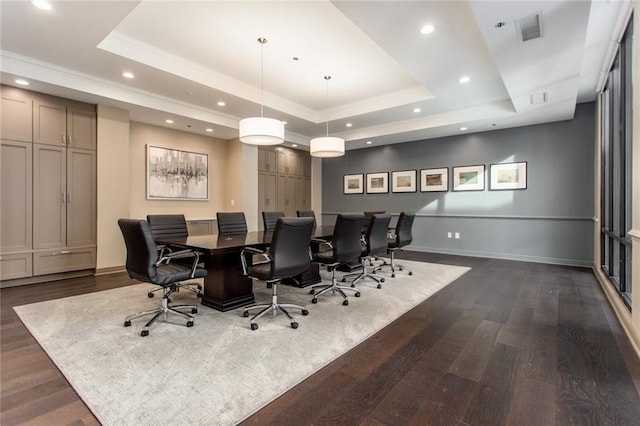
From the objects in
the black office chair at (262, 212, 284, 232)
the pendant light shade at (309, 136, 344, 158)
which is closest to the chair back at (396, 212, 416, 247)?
the pendant light shade at (309, 136, 344, 158)

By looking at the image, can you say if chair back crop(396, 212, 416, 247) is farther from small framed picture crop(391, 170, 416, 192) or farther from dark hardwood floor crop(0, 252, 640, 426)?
small framed picture crop(391, 170, 416, 192)

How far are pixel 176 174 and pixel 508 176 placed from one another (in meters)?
6.73

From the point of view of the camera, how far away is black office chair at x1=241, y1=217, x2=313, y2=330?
2619 mm

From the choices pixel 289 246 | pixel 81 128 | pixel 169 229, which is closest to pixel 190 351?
pixel 289 246

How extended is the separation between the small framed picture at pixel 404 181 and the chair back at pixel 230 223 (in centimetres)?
436

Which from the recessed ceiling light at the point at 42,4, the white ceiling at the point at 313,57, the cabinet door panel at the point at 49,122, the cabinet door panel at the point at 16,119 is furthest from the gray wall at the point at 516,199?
the cabinet door panel at the point at 16,119

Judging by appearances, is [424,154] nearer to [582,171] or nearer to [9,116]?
[582,171]

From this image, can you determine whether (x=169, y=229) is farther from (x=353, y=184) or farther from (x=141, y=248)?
(x=353, y=184)

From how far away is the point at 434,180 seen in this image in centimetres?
690

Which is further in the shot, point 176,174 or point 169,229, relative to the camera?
point 176,174

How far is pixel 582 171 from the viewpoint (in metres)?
A: 5.24

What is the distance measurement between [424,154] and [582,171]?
289cm

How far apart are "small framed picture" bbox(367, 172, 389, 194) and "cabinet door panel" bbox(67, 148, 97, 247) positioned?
5.91 m

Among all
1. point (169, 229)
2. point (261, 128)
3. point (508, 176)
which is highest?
point (261, 128)
